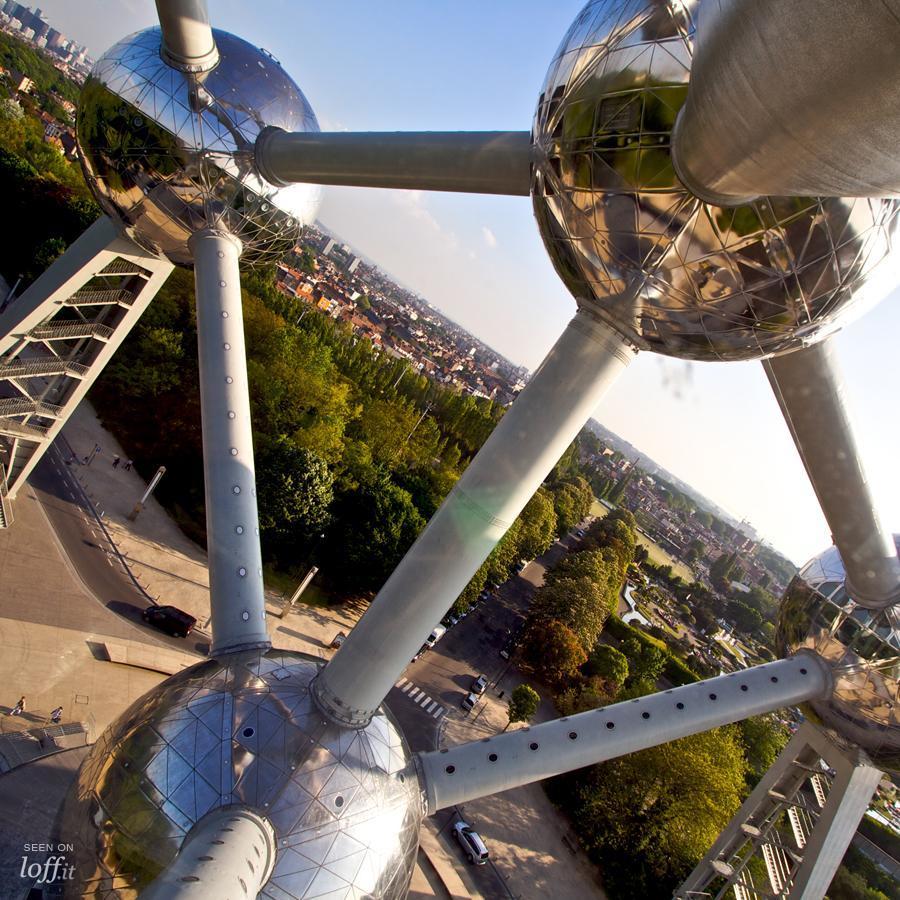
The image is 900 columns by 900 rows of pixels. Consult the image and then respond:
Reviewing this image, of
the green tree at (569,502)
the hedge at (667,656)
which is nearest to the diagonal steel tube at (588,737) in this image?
the hedge at (667,656)

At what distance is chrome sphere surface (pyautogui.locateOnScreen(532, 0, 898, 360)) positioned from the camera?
333 centimetres

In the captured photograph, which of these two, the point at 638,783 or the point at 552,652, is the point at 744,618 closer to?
the point at 552,652

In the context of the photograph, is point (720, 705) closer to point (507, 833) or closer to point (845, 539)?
point (845, 539)

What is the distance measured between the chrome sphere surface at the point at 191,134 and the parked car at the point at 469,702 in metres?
18.0

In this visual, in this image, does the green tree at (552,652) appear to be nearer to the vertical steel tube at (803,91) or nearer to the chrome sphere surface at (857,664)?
the chrome sphere surface at (857,664)

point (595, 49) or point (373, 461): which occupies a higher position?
point (595, 49)

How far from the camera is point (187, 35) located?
23.8 feet

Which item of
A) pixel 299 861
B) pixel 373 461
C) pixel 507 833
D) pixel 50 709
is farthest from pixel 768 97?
pixel 373 461

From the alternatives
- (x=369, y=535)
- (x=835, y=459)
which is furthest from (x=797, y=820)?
(x=369, y=535)

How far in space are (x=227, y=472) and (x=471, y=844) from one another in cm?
1407

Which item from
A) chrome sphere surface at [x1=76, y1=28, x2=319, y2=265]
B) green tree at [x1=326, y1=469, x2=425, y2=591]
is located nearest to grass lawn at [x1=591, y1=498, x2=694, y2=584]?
green tree at [x1=326, y1=469, x2=425, y2=591]

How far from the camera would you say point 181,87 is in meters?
7.77

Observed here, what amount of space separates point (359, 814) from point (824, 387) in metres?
5.54

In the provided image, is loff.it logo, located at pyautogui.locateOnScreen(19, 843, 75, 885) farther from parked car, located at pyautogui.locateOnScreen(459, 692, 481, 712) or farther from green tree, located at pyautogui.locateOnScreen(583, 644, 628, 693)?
green tree, located at pyautogui.locateOnScreen(583, 644, 628, 693)
